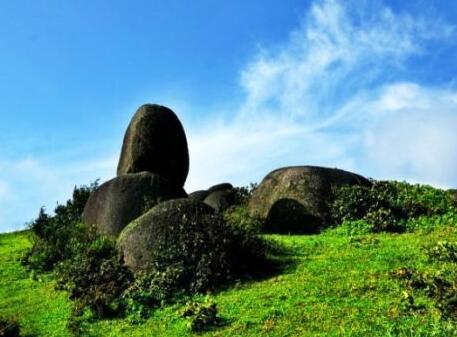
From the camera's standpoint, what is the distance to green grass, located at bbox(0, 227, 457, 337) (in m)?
13.4

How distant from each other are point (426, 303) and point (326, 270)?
12.4 feet

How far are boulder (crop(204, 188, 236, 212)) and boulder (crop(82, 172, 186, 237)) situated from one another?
5102 millimetres

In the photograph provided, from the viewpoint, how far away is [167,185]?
25.8 meters

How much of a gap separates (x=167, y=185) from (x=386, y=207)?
7.67 m

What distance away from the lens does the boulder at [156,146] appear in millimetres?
28094

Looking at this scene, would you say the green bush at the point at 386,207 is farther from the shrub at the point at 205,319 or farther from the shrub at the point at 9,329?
the shrub at the point at 9,329

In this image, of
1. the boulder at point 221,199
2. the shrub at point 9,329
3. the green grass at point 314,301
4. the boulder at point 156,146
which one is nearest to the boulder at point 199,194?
the boulder at point 221,199

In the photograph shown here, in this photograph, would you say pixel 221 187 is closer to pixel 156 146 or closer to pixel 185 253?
pixel 156 146

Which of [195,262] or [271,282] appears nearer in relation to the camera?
[271,282]

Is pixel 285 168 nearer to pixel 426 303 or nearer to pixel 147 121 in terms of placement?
pixel 147 121

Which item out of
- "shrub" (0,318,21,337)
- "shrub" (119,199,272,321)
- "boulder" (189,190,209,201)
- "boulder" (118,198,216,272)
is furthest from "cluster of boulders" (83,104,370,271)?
"shrub" (0,318,21,337)

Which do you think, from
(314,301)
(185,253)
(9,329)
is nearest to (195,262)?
(185,253)

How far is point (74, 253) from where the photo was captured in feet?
76.6

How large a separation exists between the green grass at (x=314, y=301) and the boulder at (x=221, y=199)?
9287 millimetres
